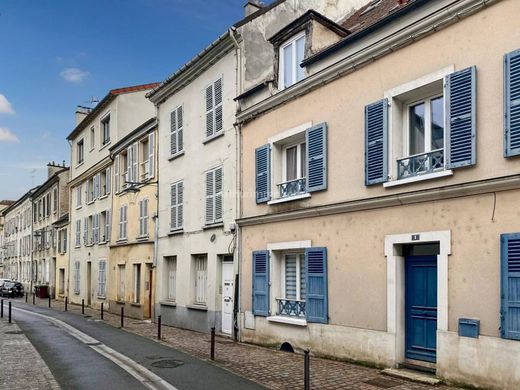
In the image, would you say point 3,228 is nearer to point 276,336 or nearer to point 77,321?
point 77,321

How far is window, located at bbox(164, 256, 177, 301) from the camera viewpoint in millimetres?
18547

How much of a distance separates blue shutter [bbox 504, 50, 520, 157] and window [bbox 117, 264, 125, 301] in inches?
741

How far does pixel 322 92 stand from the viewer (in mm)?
11383

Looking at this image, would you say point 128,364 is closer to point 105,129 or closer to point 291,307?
point 291,307

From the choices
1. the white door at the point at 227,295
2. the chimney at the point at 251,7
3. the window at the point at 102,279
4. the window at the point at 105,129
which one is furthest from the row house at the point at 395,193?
the window at the point at 105,129

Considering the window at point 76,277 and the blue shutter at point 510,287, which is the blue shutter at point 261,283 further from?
the window at point 76,277

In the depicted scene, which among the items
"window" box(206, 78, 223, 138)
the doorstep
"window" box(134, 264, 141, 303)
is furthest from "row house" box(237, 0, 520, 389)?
"window" box(134, 264, 141, 303)


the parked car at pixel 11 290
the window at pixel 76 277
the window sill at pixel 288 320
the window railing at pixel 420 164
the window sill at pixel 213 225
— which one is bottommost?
the parked car at pixel 11 290

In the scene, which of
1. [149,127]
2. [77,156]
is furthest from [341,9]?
[77,156]

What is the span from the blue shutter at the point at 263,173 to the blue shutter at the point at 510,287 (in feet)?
21.3

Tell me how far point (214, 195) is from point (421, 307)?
8.08 m

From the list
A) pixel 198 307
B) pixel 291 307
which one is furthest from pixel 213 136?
pixel 291 307

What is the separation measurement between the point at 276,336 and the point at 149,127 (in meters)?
11.2

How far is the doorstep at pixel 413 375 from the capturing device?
8.20 metres
